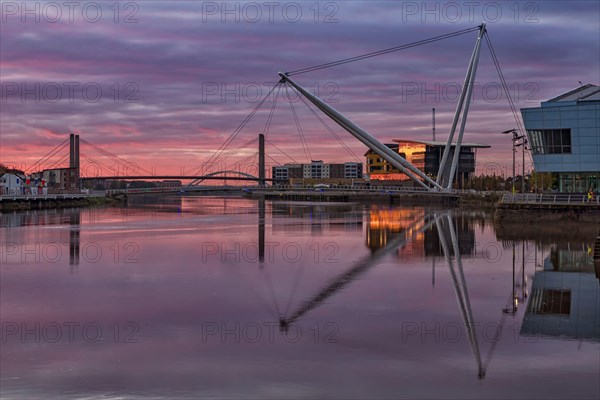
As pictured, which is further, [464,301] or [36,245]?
[36,245]

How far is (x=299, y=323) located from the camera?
15.3 meters

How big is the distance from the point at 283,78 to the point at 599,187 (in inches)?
1175

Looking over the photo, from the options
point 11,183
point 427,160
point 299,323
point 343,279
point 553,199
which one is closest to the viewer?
point 299,323

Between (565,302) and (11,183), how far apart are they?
309 ft

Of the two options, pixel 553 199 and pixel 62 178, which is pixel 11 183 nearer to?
pixel 62 178

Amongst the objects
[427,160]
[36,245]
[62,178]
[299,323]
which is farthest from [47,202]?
[427,160]

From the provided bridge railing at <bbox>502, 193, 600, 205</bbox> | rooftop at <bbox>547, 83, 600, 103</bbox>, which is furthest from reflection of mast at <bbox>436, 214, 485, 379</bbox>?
rooftop at <bbox>547, 83, 600, 103</bbox>

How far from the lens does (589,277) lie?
2198 centimetres

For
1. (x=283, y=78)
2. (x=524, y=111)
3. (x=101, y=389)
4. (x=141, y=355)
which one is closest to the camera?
(x=101, y=389)

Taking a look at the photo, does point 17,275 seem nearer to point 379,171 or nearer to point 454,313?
point 454,313

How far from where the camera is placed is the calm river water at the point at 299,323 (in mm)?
10906

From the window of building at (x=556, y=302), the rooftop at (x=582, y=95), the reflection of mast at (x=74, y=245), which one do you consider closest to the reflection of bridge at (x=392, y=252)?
the window of building at (x=556, y=302)

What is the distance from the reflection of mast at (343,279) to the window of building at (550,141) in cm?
2590

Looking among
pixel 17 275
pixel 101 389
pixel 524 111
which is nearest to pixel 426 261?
pixel 17 275
